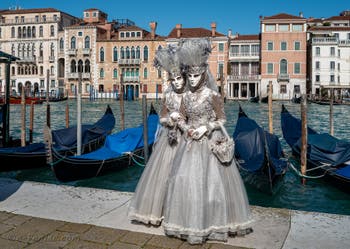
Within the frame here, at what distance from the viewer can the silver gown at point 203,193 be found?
199cm

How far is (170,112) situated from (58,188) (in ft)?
4.24

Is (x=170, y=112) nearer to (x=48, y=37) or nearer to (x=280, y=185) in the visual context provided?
(x=280, y=185)

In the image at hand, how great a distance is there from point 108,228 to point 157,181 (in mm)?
382

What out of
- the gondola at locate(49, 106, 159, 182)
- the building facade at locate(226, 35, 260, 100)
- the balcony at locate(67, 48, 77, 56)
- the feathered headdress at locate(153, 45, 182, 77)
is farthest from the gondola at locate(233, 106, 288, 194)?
the balcony at locate(67, 48, 77, 56)

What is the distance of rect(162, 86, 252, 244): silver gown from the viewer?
1991 millimetres

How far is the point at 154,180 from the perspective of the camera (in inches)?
86.4

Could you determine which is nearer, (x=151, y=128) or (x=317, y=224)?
(x=317, y=224)

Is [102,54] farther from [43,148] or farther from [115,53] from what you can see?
[43,148]

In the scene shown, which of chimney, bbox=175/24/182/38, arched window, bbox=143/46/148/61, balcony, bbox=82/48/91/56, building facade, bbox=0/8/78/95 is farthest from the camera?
building facade, bbox=0/8/78/95

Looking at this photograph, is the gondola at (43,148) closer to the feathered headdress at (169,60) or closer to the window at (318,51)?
the feathered headdress at (169,60)

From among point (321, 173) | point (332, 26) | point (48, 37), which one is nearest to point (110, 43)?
→ point (48, 37)

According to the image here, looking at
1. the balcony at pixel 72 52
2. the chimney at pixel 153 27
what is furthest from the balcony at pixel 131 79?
the balcony at pixel 72 52

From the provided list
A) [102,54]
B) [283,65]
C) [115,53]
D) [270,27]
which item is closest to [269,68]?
[283,65]

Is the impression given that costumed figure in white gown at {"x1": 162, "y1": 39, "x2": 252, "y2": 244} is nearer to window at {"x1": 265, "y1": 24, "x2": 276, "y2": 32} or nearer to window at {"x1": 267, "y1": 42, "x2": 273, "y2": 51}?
window at {"x1": 267, "y1": 42, "x2": 273, "y2": 51}
